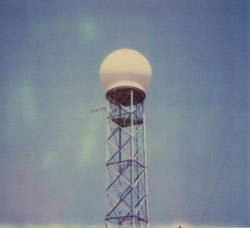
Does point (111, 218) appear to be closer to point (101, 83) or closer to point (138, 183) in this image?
point (138, 183)

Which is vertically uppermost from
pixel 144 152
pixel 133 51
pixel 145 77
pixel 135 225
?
pixel 133 51

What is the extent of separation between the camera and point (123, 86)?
31516 mm

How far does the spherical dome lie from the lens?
104 feet

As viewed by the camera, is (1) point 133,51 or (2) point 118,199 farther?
(1) point 133,51

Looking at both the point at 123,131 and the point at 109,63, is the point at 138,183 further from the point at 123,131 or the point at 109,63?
the point at 109,63

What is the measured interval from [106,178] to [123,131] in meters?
3.64

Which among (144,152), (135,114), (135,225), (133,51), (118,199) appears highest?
(133,51)

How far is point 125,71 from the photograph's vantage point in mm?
31641

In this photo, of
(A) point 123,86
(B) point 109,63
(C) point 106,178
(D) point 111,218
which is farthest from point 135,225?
(B) point 109,63

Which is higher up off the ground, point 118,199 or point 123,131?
point 123,131

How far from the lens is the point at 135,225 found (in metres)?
29.2

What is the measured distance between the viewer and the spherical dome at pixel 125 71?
31659 millimetres

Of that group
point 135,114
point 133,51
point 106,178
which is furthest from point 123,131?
point 133,51

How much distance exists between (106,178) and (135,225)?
402cm
